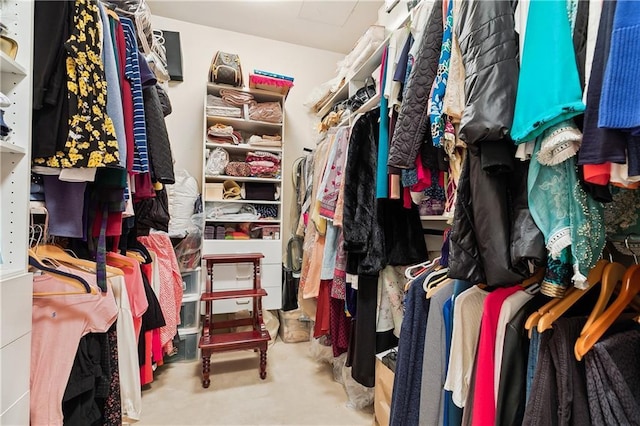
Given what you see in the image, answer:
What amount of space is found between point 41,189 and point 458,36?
1.38 m

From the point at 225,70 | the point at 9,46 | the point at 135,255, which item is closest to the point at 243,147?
the point at 225,70

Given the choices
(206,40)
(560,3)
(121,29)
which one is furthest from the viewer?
(206,40)

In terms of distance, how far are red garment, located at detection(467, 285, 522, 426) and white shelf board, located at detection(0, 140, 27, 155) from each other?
4.34 ft

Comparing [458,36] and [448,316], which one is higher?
[458,36]

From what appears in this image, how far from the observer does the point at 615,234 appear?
79 centimetres

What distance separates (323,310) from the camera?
195 centimetres

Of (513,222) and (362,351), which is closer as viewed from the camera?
(513,222)

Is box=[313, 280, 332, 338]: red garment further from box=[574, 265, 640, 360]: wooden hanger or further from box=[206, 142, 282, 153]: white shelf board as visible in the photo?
box=[574, 265, 640, 360]: wooden hanger

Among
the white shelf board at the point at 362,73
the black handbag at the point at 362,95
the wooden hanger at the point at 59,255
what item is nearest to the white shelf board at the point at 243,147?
the white shelf board at the point at 362,73

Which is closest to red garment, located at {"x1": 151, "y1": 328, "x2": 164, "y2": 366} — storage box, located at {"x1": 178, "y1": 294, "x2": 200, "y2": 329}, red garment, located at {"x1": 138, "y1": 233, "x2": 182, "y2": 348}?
red garment, located at {"x1": 138, "y1": 233, "x2": 182, "y2": 348}

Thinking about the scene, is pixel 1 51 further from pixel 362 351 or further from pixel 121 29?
pixel 362 351

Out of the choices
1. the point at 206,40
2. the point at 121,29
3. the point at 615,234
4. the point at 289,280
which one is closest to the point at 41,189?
the point at 121,29

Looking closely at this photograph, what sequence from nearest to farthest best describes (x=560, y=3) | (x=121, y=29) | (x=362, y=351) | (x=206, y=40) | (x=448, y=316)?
1. (x=560, y=3)
2. (x=448, y=316)
3. (x=121, y=29)
4. (x=362, y=351)
5. (x=206, y=40)

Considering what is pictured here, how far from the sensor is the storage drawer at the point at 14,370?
783 millimetres
